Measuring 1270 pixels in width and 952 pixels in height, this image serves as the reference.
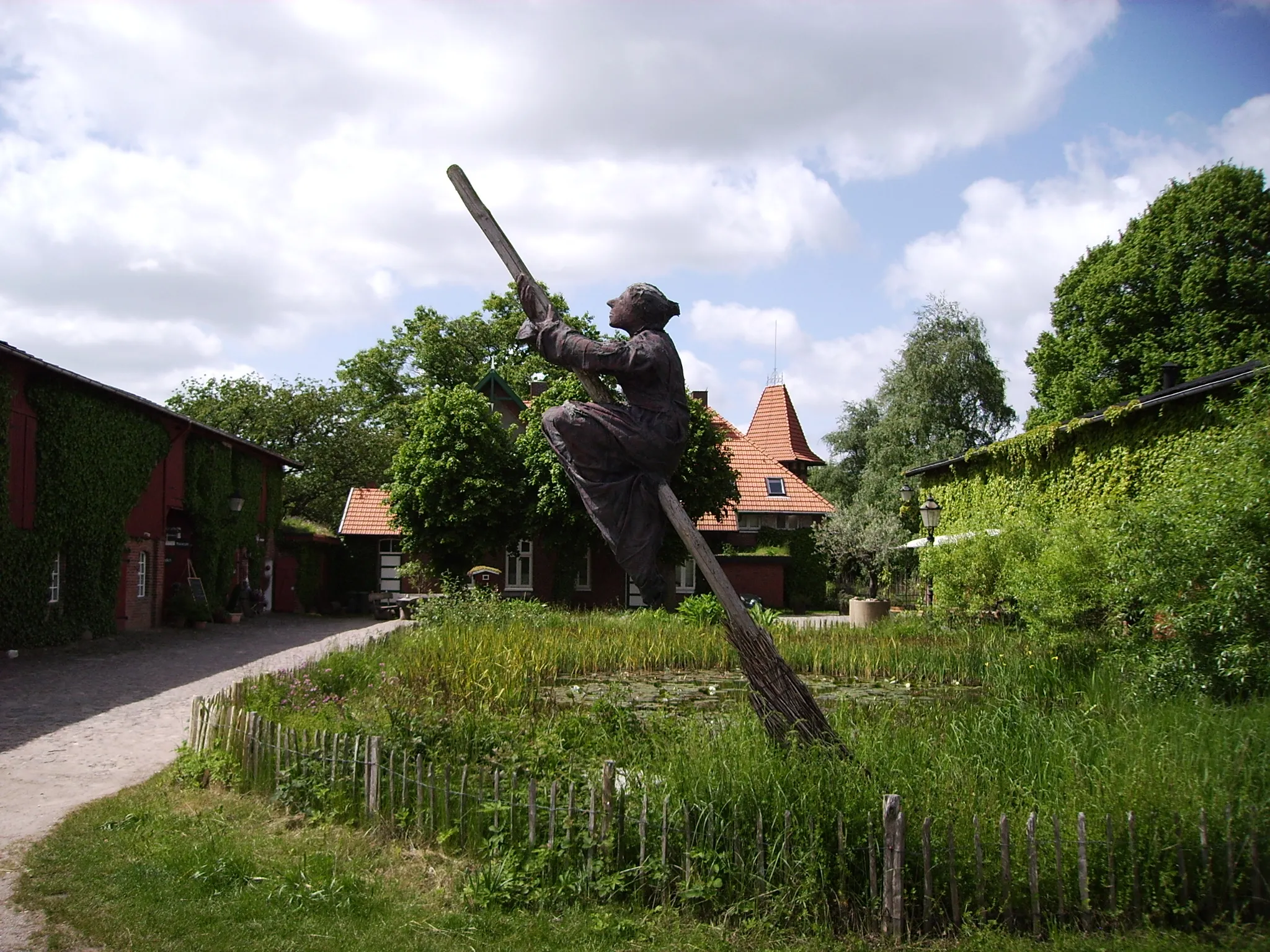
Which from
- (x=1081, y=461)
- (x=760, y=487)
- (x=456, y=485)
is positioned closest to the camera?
(x=1081, y=461)

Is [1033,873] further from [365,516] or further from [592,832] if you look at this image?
[365,516]

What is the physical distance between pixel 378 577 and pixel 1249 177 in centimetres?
2838

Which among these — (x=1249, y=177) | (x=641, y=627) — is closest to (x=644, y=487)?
(x=641, y=627)

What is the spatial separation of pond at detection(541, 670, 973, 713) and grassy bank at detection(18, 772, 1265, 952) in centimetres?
243

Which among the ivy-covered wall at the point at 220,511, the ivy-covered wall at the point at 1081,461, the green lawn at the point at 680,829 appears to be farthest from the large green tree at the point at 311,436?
the green lawn at the point at 680,829

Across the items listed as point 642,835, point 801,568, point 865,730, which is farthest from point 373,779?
point 801,568

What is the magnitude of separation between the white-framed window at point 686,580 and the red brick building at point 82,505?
1407 cm

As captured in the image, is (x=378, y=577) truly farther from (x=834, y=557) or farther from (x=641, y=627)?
(x=641, y=627)

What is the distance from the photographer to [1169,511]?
287 inches

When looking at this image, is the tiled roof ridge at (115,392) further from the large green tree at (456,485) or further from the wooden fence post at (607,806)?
the wooden fence post at (607,806)

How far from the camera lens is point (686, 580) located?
3212 cm

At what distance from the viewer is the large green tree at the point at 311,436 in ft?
128

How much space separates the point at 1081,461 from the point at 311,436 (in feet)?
102

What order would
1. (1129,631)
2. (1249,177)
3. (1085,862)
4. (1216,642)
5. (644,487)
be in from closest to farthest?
1. (1085,862)
2. (644,487)
3. (1216,642)
4. (1129,631)
5. (1249,177)
